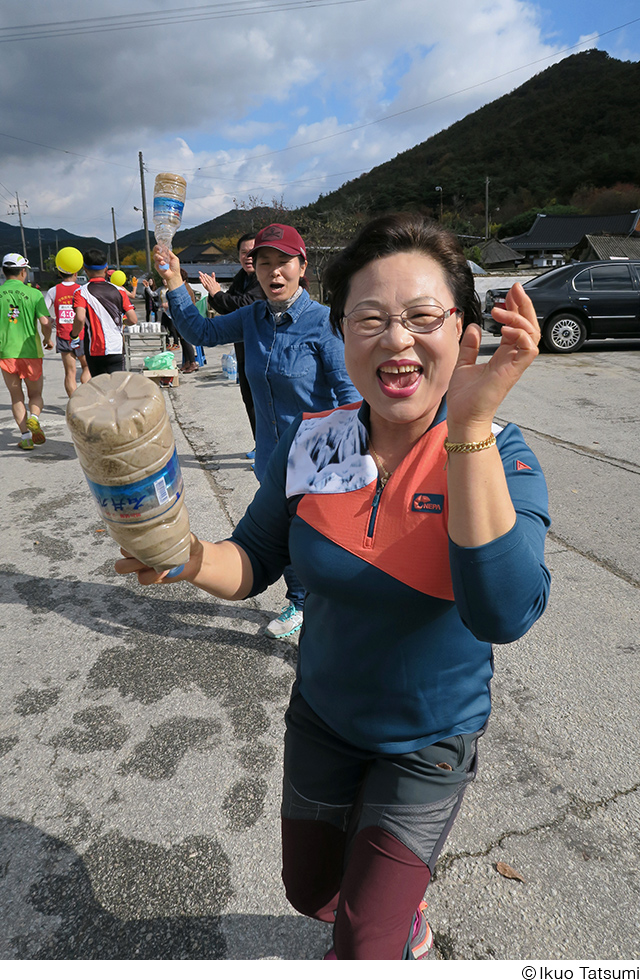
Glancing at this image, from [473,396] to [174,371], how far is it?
32.1ft

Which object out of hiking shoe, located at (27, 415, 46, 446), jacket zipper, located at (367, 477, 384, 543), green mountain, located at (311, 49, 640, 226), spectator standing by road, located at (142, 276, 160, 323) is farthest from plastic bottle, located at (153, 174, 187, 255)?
green mountain, located at (311, 49, 640, 226)

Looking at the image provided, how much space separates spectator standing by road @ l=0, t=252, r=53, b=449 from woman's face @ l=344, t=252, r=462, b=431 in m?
5.93

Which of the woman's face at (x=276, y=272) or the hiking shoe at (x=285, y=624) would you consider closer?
the woman's face at (x=276, y=272)

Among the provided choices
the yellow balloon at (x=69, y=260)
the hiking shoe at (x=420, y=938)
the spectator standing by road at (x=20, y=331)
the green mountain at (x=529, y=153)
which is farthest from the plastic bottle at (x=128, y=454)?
the green mountain at (x=529, y=153)

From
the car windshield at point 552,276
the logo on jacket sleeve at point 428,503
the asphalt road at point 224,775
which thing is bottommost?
the asphalt road at point 224,775

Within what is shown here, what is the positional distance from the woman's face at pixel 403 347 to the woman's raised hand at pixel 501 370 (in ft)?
0.87

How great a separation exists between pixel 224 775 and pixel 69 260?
6.60 metres

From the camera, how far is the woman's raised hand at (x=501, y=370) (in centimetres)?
97

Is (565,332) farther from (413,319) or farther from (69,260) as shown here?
(413,319)

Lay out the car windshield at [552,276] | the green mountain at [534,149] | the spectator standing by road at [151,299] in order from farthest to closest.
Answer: the green mountain at [534,149] < the spectator standing by road at [151,299] < the car windshield at [552,276]

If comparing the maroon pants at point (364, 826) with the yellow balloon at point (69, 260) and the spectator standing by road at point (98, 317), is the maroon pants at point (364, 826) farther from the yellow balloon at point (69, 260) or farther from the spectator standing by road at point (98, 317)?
Answer: the yellow balloon at point (69, 260)

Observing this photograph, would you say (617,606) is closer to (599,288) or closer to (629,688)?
(629,688)

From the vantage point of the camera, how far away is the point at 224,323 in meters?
3.50

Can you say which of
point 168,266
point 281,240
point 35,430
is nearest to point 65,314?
point 35,430
